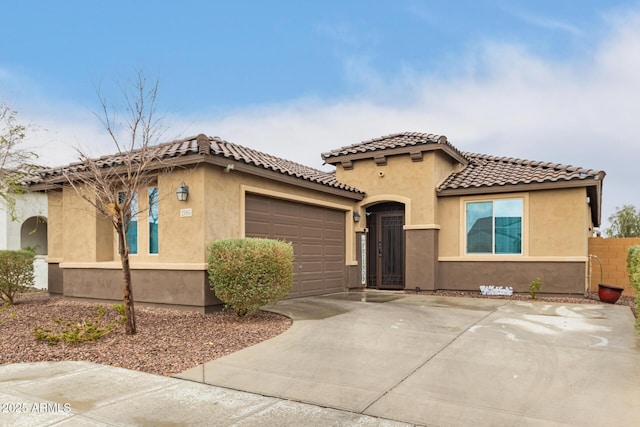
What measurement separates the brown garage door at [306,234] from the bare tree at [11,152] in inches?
222

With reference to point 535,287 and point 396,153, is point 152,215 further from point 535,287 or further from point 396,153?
point 535,287

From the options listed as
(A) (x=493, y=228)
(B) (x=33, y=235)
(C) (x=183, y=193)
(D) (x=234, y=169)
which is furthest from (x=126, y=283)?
(B) (x=33, y=235)

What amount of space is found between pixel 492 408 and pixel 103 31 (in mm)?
11710

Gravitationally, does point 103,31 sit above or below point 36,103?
above

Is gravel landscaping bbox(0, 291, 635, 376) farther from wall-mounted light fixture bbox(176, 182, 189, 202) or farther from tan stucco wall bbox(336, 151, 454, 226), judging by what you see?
tan stucco wall bbox(336, 151, 454, 226)

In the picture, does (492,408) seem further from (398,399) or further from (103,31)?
(103,31)

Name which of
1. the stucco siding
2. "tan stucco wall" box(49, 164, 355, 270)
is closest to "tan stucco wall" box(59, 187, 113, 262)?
"tan stucco wall" box(49, 164, 355, 270)

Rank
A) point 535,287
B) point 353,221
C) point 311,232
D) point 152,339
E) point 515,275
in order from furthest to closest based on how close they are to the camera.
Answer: point 353,221 → point 515,275 → point 311,232 → point 535,287 → point 152,339

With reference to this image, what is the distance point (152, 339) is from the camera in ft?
22.6

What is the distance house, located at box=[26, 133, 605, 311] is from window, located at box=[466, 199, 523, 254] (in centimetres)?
3

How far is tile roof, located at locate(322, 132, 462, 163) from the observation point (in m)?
13.5

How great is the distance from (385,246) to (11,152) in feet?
35.2

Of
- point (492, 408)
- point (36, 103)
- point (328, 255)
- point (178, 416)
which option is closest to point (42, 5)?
point (36, 103)

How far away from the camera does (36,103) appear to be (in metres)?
10.9
